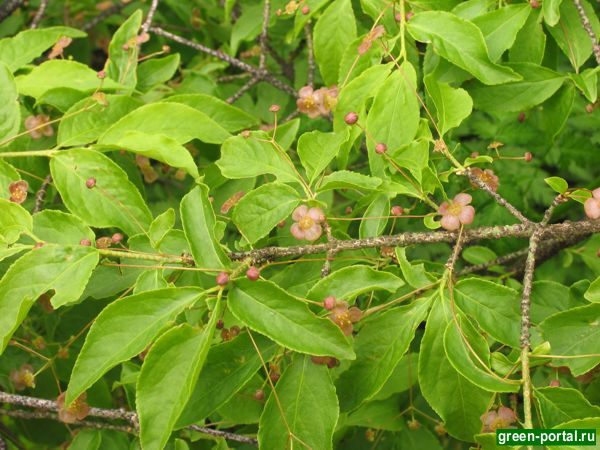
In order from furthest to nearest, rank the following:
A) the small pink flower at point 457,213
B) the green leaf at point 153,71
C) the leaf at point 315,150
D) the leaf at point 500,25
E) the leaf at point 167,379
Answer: the green leaf at point 153,71, the leaf at point 500,25, the leaf at point 315,150, the small pink flower at point 457,213, the leaf at point 167,379

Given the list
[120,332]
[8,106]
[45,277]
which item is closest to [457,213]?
[120,332]

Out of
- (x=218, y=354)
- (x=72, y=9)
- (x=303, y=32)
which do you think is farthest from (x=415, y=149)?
(x=72, y=9)

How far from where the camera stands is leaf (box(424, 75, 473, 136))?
1.41 m

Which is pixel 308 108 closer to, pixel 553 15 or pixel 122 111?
pixel 122 111

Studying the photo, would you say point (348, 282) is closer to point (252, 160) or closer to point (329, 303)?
point (329, 303)

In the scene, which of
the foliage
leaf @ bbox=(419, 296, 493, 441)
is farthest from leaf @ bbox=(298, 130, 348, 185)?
leaf @ bbox=(419, 296, 493, 441)

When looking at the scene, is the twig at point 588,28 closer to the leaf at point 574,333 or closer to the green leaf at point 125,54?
the leaf at point 574,333

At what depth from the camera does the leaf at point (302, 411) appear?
48.9 inches

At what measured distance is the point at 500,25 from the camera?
60.6 inches

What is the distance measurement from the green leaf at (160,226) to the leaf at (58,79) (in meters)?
0.51

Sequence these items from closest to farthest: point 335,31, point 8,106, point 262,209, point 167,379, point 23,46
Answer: point 167,379, point 262,209, point 8,106, point 335,31, point 23,46

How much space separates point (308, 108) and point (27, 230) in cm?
64

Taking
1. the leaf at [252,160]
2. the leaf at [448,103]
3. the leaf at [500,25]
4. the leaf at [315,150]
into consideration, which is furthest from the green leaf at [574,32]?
the leaf at [252,160]

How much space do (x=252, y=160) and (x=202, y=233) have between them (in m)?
0.25
